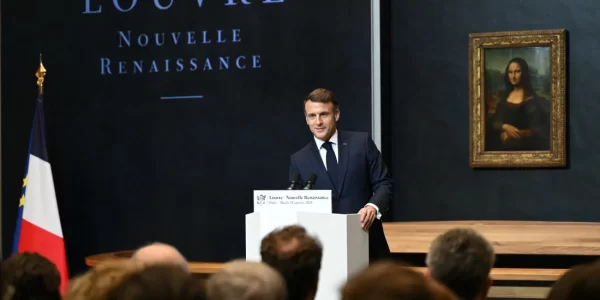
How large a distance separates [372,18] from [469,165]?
1.46 meters

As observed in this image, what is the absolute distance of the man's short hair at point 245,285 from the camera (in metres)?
1.75

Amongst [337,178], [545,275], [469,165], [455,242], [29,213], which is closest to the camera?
[455,242]

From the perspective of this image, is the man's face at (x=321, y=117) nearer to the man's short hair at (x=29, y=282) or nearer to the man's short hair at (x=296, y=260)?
the man's short hair at (x=296, y=260)

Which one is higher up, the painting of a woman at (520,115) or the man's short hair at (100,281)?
the painting of a woman at (520,115)

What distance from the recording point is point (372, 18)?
23.3 feet

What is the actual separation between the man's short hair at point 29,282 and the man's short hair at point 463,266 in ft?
3.66

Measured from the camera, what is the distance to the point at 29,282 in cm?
212

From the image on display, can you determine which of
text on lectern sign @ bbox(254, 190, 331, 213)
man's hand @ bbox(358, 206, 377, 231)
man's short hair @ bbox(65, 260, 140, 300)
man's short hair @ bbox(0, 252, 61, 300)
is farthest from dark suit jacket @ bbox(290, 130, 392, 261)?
man's short hair @ bbox(65, 260, 140, 300)

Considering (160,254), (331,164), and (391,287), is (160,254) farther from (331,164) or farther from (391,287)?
(331,164)

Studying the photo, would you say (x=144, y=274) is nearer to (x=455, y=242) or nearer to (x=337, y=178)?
(x=455, y=242)

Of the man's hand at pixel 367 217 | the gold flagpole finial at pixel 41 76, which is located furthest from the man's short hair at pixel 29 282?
the gold flagpole finial at pixel 41 76

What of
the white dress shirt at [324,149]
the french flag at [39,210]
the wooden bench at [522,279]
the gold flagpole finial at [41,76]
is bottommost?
the wooden bench at [522,279]

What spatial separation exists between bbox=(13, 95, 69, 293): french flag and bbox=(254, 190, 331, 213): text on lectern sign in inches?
114

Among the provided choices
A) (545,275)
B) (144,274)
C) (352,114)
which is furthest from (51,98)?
(144,274)
